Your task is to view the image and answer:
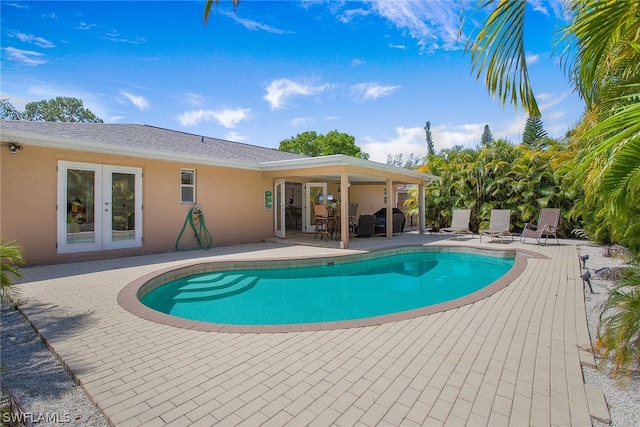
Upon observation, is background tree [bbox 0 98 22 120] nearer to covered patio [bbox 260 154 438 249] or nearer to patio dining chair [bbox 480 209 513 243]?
covered patio [bbox 260 154 438 249]

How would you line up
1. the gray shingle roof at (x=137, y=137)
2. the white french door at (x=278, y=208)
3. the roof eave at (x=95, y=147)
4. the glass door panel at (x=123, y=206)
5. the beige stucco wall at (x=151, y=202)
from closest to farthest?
the roof eave at (x=95, y=147)
the beige stucco wall at (x=151, y=202)
the gray shingle roof at (x=137, y=137)
the glass door panel at (x=123, y=206)
the white french door at (x=278, y=208)

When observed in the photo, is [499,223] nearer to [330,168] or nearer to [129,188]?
[330,168]

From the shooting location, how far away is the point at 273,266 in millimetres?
8867

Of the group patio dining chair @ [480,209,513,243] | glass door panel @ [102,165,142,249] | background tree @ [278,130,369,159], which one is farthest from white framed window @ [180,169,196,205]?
background tree @ [278,130,369,159]

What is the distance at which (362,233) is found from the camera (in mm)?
14219

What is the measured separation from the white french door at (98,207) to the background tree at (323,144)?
30.9 m

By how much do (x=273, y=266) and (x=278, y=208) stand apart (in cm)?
545

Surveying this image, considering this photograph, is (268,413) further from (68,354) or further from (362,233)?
(362,233)

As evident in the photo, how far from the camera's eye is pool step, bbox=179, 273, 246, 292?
23.4 ft

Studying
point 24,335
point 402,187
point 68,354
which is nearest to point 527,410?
point 68,354

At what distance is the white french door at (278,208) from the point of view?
13.8 meters

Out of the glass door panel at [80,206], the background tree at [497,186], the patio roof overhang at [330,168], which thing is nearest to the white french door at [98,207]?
the glass door panel at [80,206]

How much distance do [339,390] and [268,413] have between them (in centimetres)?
62

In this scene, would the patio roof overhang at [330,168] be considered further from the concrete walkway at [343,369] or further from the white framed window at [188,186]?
the concrete walkway at [343,369]
